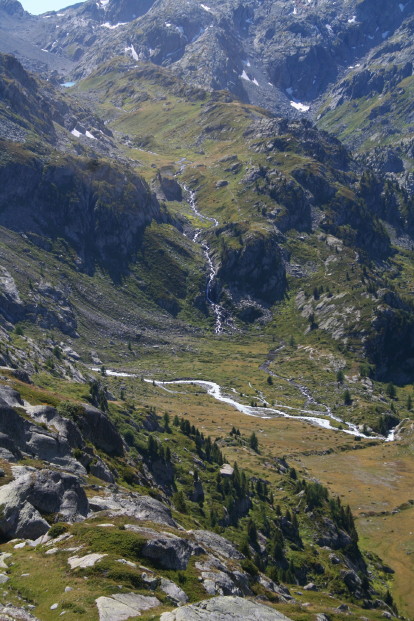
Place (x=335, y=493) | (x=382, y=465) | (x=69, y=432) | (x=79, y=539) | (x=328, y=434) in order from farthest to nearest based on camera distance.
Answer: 1. (x=328, y=434)
2. (x=382, y=465)
3. (x=335, y=493)
4. (x=69, y=432)
5. (x=79, y=539)

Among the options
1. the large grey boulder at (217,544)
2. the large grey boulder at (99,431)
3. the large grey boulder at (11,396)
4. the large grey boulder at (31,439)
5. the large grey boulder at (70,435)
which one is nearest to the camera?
the large grey boulder at (217,544)

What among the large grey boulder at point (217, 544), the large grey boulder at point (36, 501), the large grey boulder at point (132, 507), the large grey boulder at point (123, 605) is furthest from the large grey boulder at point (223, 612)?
the large grey boulder at point (217, 544)

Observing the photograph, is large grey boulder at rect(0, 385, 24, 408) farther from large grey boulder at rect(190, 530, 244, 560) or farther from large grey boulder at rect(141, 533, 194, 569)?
large grey boulder at rect(141, 533, 194, 569)

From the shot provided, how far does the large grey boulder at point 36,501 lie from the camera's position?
40.8 m

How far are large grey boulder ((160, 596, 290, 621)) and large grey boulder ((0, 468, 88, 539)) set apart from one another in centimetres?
1380

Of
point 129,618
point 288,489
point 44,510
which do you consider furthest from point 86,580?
point 288,489

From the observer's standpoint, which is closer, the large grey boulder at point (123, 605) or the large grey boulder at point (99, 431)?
the large grey boulder at point (123, 605)

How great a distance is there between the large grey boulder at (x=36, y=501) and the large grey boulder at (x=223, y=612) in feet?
45.3

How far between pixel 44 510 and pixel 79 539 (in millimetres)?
5513

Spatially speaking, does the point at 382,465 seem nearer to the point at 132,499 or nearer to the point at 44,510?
the point at 132,499

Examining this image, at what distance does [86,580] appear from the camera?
112ft

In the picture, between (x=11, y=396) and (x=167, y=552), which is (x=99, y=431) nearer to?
(x=11, y=396)

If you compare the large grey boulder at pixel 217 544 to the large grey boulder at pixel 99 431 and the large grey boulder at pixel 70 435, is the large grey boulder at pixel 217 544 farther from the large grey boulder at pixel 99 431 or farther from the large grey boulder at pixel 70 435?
the large grey boulder at pixel 99 431

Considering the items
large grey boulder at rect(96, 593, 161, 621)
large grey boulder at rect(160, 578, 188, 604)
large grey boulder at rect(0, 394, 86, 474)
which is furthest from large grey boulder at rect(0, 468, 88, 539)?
large grey boulder at rect(96, 593, 161, 621)
